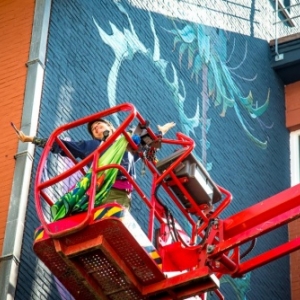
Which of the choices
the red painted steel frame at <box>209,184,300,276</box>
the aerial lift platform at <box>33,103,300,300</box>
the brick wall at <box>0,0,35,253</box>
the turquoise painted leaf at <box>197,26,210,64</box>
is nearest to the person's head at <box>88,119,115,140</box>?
the aerial lift platform at <box>33,103,300,300</box>

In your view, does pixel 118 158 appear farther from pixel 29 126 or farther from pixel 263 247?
pixel 263 247

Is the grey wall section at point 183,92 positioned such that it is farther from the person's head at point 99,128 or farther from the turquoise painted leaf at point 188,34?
the person's head at point 99,128

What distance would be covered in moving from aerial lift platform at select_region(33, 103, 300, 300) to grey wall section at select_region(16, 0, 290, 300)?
131 cm

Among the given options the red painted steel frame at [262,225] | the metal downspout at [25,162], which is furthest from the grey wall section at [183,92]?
the red painted steel frame at [262,225]

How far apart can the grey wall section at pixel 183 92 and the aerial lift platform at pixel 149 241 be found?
131cm

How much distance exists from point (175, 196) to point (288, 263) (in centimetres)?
801

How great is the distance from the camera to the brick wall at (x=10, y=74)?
53.2ft

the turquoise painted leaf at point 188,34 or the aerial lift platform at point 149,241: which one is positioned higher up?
the turquoise painted leaf at point 188,34

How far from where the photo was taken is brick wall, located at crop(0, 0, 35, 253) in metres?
16.2

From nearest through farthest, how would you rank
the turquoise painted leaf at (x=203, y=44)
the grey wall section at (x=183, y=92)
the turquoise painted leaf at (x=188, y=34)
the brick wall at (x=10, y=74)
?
the brick wall at (x=10, y=74)
the grey wall section at (x=183, y=92)
the turquoise painted leaf at (x=188, y=34)
the turquoise painted leaf at (x=203, y=44)

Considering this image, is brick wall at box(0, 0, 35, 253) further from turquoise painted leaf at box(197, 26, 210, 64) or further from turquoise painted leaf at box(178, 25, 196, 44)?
turquoise painted leaf at box(197, 26, 210, 64)

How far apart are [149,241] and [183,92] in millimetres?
7179

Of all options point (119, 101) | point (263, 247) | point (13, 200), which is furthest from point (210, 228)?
point (263, 247)

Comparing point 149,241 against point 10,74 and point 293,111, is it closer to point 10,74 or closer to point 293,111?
point 10,74
